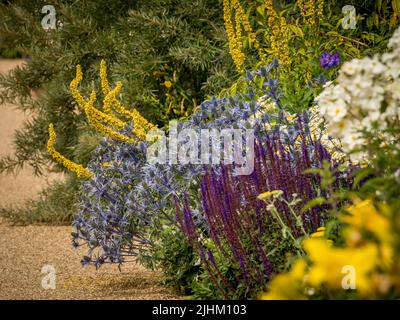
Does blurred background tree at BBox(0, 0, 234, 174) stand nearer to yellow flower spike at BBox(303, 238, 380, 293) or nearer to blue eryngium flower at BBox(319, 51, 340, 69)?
blue eryngium flower at BBox(319, 51, 340, 69)

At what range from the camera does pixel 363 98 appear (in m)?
2.24

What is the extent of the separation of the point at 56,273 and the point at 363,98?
8.97 ft

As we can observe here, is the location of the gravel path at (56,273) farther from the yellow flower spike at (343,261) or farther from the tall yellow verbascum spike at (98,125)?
the yellow flower spike at (343,261)

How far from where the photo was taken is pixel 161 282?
3832 millimetres

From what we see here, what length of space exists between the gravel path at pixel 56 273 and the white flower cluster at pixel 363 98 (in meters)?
1.53

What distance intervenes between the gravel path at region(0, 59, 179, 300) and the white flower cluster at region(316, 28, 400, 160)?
153cm

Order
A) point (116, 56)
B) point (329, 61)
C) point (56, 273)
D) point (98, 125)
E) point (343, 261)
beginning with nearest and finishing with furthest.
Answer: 1. point (343, 261)
2. point (98, 125)
3. point (329, 61)
4. point (56, 273)
5. point (116, 56)

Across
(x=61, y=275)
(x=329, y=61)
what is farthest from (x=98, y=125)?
(x=329, y=61)

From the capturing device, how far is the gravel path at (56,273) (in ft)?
12.1

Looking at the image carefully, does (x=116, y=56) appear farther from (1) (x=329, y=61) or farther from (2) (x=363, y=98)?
(2) (x=363, y=98)

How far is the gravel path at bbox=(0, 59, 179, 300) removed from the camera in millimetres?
3682

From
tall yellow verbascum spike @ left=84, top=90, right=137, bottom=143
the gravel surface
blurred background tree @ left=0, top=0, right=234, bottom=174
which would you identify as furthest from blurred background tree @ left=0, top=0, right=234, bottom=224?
tall yellow verbascum spike @ left=84, top=90, right=137, bottom=143

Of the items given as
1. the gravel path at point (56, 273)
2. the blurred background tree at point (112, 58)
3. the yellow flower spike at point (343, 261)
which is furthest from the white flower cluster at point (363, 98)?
the blurred background tree at point (112, 58)

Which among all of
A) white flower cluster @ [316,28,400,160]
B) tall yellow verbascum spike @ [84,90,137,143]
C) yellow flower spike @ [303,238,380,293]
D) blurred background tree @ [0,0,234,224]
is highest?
blurred background tree @ [0,0,234,224]
